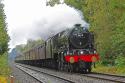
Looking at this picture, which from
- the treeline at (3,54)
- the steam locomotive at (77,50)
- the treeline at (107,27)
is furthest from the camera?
the treeline at (3,54)

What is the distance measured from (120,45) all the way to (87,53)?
130 inches

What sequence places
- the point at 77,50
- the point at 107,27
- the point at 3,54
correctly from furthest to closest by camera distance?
the point at 3,54 → the point at 107,27 → the point at 77,50

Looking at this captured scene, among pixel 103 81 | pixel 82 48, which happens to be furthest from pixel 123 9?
pixel 103 81

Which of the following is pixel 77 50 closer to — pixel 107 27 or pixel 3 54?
pixel 107 27

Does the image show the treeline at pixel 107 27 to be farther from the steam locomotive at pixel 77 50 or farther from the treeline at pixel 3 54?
the treeline at pixel 3 54

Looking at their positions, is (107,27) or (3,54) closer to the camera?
(107,27)

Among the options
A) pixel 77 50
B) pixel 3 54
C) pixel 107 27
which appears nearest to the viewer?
pixel 77 50

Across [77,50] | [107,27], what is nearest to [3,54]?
[107,27]

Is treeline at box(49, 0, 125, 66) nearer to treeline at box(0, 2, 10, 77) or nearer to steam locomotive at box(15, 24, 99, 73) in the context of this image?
steam locomotive at box(15, 24, 99, 73)

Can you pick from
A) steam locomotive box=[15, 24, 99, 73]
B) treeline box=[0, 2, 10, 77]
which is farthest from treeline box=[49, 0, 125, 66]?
treeline box=[0, 2, 10, 77]

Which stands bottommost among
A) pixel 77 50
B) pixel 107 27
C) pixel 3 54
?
pixel 77 50

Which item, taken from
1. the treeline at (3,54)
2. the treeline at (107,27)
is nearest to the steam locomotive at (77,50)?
the treeline at (107,27)

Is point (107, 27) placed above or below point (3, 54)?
above

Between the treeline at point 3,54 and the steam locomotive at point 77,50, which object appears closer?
the steam locomotive at point 77,50
